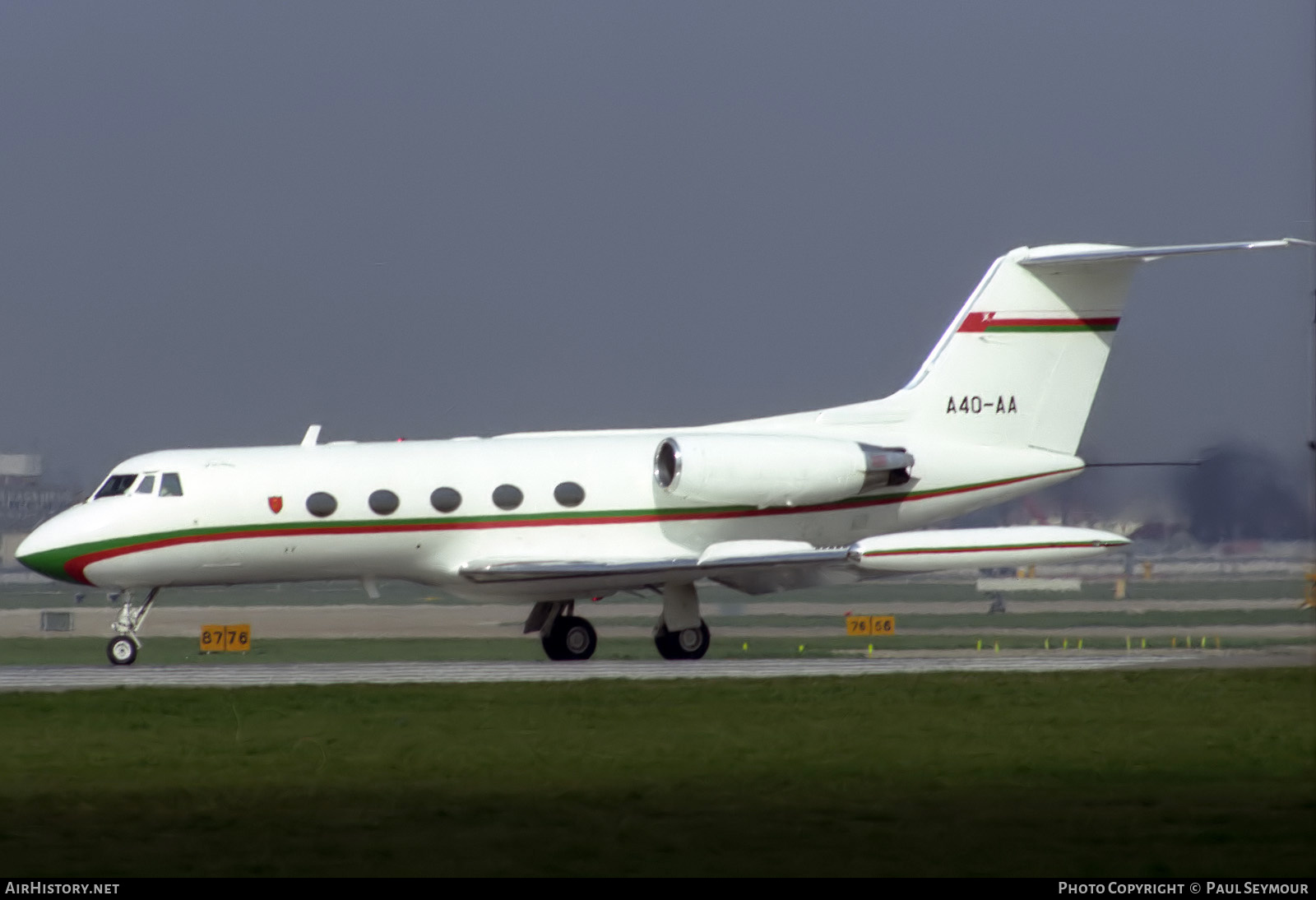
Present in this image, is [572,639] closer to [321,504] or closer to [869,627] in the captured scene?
[321,504]

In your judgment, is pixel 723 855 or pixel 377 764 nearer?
pixel 723 855

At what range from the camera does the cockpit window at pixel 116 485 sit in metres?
28.3

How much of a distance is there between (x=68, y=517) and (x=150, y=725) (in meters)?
10.2

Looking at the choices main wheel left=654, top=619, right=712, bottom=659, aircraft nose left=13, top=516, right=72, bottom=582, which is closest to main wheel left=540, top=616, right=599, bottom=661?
main wheel left=654, top=619, right=712, bottom=659

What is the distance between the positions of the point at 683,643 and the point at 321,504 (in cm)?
584

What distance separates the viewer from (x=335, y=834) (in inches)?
481

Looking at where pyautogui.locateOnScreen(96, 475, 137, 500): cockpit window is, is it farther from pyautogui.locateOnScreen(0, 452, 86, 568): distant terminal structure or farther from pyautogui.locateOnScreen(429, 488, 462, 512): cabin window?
pyautogui.locateOnScreen(0, 452, 86, 568): distant terminal structure

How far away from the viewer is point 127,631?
28.1 meters

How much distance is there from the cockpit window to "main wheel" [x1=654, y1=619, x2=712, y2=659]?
8.08 m

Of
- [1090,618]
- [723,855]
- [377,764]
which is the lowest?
[723,855]

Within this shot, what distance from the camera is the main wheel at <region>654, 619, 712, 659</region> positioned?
29.9 metres

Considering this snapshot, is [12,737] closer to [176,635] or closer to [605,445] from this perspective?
[605,445]

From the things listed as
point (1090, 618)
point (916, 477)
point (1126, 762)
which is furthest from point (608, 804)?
point (1090, 618)

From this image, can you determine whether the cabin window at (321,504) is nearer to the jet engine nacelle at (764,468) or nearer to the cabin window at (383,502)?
the cabin window at (383,502)
